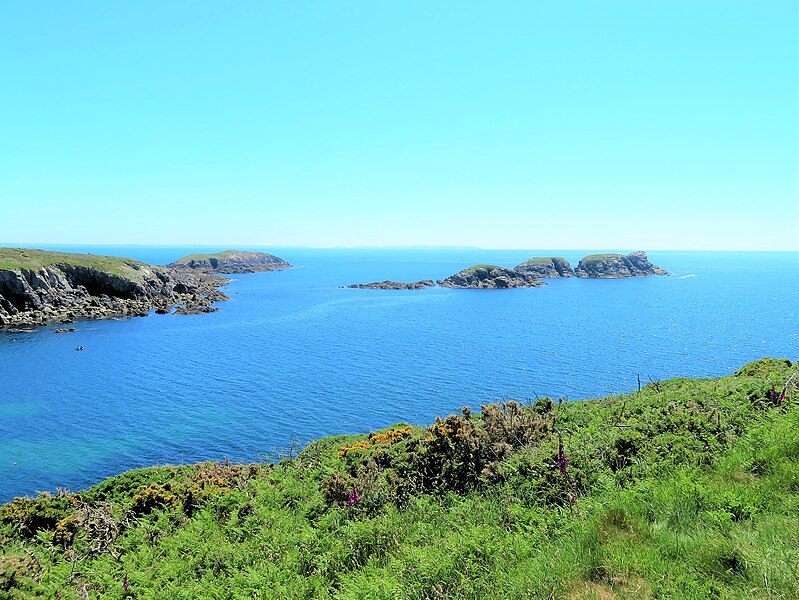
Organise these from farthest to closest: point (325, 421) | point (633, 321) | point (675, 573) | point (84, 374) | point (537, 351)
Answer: point (633, 321) < point (537, 351) < point (84, 374) < point (325, 421) < point (675, 573)

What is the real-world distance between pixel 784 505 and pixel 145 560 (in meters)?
14.7

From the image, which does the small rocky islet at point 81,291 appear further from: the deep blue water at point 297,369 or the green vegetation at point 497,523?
the green vegetation at point 497,523

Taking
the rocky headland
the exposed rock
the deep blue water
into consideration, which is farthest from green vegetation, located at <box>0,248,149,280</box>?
the deep blue water

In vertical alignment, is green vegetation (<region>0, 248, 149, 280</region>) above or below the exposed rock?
above

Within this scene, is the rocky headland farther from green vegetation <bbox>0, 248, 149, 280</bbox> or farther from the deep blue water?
the deep blue water

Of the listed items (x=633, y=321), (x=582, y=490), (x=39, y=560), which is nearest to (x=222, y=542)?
(x=39, y=560)

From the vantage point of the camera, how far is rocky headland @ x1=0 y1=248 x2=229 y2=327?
342 ft

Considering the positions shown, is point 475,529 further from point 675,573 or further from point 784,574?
point 784,574

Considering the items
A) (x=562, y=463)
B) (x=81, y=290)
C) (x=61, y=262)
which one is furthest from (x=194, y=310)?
(x=562, y=463)

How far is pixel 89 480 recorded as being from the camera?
36.5 meters

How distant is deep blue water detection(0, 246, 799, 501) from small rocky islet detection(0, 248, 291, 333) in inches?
417

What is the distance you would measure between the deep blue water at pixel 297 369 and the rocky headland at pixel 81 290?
36.6 feet

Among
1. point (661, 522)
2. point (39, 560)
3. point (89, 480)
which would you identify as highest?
point (661, 522)

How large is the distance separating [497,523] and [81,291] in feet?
466
